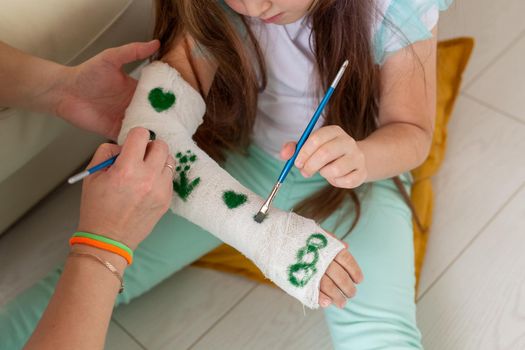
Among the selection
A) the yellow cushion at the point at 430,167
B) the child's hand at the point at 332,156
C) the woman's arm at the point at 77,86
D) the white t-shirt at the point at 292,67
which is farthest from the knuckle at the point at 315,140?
the yellow cushion at the point at 430,167

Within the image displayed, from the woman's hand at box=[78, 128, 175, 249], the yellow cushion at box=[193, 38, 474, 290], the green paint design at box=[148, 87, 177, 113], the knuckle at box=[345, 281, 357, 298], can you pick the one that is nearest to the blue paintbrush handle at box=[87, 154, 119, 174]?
the woman's hand at box=[78, 128, 175, 249]

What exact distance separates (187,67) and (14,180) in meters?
0.41

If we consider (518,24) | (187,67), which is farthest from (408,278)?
(518,24)

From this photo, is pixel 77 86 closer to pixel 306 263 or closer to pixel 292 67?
pixel 292 67

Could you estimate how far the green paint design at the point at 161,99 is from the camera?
84 cm

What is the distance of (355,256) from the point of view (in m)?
0.96

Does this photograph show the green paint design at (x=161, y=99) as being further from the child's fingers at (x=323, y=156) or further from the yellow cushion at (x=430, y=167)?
the yellow cushion at (x=430, y=167)

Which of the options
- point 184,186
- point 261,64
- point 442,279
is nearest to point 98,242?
point 184,186

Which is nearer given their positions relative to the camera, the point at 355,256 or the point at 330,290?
the point at 330,290

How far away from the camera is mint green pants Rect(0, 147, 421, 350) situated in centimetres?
93

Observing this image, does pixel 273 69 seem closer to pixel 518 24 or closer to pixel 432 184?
pixel 432 184

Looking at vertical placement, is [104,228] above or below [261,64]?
below

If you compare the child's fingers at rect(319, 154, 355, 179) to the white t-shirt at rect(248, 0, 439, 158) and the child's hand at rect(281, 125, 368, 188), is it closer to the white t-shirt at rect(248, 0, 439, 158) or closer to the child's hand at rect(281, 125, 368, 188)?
the child's hand at rect(281, 125, 368, 188)

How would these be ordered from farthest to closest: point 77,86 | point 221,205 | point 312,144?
point 77,86 < point 221,205 < point 312,144
